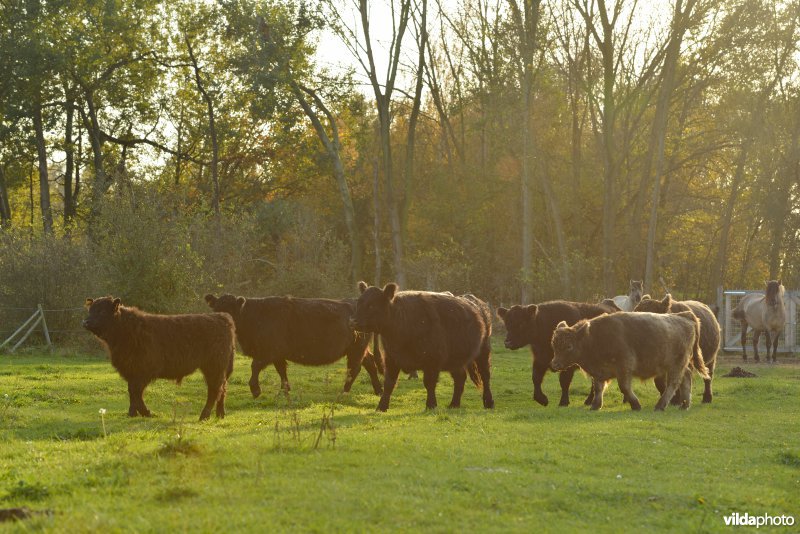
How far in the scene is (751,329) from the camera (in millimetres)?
36312

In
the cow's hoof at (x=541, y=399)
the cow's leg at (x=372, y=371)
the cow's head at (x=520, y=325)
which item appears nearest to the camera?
the cow's hoof at (x=541, y=399)

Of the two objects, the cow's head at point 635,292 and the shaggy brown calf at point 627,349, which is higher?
the cow's head at point 635,292

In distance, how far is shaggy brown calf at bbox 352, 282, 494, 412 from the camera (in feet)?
53.8

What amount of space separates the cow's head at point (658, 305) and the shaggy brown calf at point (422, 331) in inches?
162

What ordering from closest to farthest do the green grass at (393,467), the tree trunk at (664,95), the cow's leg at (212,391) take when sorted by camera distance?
the green grass at (393,467) < the cow's leg at (212,391) < the tree trunk at (664,95)

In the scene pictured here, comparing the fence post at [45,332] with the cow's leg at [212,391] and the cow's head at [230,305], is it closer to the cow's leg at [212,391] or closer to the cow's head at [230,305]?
the cow's head at [230,305]

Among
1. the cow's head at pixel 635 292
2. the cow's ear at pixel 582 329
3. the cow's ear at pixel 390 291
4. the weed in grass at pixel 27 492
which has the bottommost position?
the weed in grass at pixel 27 492

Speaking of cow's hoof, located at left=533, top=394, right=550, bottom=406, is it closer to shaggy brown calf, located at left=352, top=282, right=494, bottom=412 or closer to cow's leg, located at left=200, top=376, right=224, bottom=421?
shaggy brown calf, located at left=352, top=282, right=494, bottom=412

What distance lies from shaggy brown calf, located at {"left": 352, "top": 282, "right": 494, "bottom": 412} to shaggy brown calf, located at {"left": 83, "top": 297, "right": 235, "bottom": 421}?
2.29 m

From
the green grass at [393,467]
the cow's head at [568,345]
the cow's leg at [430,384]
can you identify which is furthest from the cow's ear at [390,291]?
the cow's head at [568,345]

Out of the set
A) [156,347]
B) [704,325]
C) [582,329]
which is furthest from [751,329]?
[156,347]

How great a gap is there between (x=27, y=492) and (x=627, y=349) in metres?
10.1

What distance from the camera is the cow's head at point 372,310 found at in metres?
16.3

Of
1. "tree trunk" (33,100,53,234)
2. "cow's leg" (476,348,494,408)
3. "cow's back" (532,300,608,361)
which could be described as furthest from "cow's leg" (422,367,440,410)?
"tree trunk" (33,100,53,234)
